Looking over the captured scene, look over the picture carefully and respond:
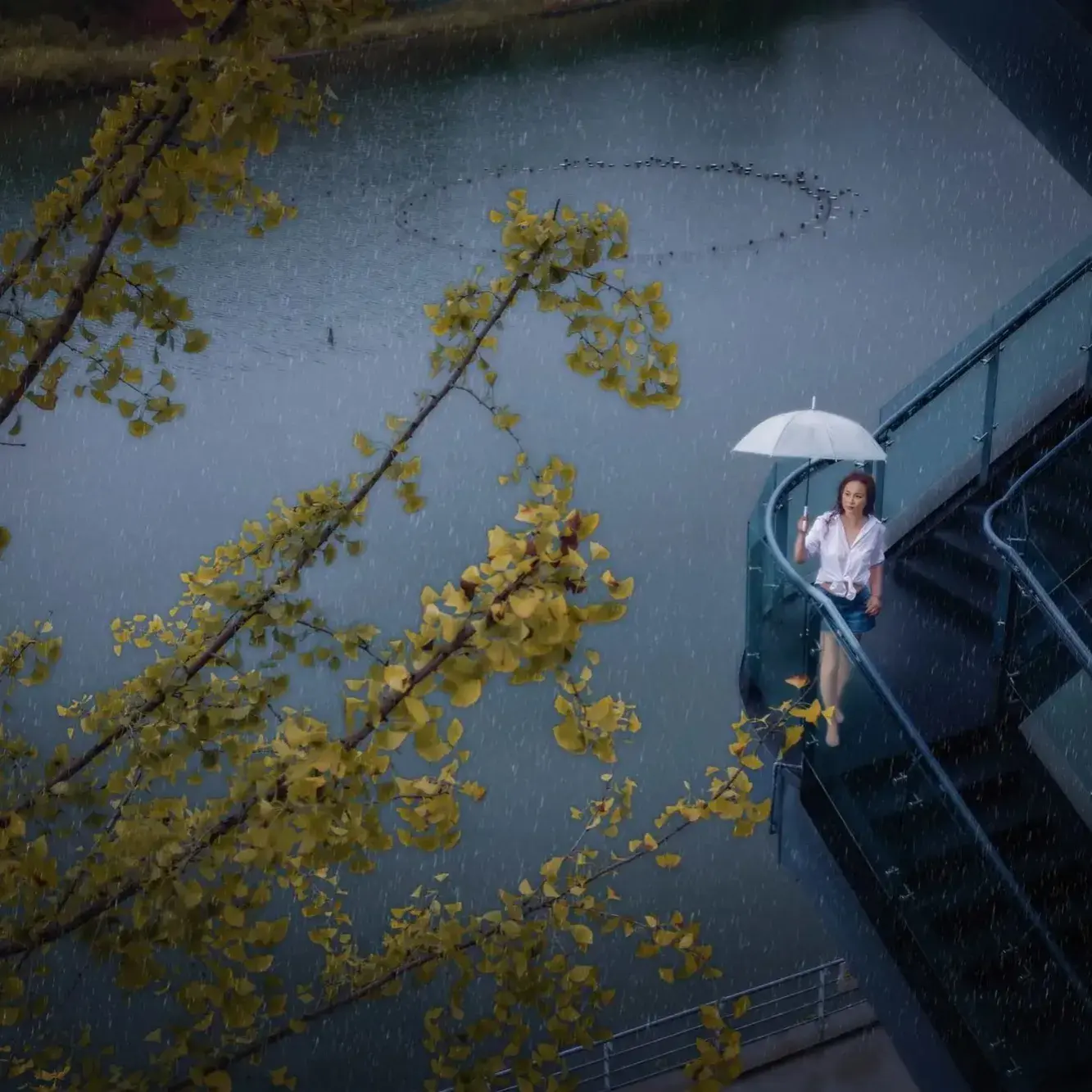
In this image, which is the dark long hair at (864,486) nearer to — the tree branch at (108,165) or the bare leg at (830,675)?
the bare leg at (830,675)

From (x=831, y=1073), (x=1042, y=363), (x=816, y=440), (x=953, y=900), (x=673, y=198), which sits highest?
(x=673, y=198)

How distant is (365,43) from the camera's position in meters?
16.0

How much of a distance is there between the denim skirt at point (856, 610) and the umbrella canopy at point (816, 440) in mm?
717

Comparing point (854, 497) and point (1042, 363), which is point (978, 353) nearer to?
point (1042, 363)

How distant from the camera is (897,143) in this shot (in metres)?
18.5

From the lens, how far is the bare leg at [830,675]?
Answer: 5520 millimetres

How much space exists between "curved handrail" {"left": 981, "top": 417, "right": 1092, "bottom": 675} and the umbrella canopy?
73cm

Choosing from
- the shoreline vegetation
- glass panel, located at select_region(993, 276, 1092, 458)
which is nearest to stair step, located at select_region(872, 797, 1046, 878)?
glass panel, located at select_region(993, 276, 1092, 458)

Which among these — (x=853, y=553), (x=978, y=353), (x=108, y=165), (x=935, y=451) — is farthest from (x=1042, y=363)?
(x=108, y=165)

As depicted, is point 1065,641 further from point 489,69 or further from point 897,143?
point 897,143

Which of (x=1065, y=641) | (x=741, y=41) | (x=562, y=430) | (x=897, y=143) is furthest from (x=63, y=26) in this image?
(x=1065, y=641)

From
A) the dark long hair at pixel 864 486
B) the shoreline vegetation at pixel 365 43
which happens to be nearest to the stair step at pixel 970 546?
the dark long hair at pixel 864 486

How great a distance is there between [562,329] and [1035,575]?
12.0 meters

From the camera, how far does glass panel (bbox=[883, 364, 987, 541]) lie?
755 centimetres
